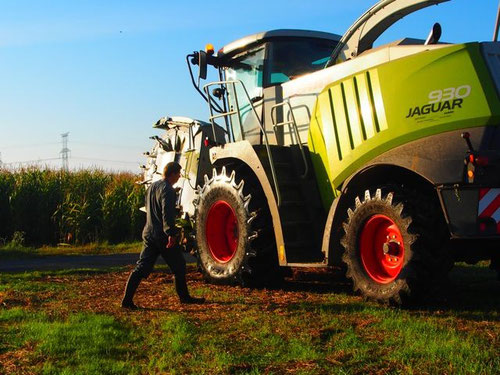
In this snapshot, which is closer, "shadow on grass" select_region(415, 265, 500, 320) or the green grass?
"shadow on grass" select_region(415, 265, 500, 320)

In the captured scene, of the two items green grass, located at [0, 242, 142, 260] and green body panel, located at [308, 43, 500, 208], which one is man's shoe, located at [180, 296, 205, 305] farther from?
green grass, located at [0, 242, 142, 260]

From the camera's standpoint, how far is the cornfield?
16812mm

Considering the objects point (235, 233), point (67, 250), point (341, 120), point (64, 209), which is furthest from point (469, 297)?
point (64, 209)

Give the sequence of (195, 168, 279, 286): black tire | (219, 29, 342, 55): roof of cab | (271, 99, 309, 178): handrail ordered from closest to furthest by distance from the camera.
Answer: (271, 99, 309, 178): handrail → (195, 168, 279, 286): black tire → (219, 29, 342, 55): roof of cab

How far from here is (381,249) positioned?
20.4ft

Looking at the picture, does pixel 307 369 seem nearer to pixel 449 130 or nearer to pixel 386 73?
pixel 449 130

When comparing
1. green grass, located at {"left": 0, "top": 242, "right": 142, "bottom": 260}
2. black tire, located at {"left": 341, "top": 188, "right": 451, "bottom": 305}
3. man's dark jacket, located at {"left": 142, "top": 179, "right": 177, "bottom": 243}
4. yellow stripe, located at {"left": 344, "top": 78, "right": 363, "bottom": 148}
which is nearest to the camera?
black tire, located at {"left": 341, "top": 188, "right": 451, "bottom": 305}

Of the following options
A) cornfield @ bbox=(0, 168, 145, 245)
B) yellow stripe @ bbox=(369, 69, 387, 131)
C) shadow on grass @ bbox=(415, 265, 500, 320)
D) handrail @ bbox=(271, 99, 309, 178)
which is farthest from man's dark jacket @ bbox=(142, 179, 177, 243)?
cornfield @ bbox=(0, 168, 145, 245)

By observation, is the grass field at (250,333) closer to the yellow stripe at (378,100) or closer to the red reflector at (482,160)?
the red reflector at (482,160)

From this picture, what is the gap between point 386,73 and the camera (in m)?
6.09

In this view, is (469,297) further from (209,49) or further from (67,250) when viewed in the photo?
(67,250)

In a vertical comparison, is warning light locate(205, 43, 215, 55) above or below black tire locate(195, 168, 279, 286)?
above

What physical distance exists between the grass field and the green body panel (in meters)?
1.54

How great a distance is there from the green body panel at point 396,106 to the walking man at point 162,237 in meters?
1.75
